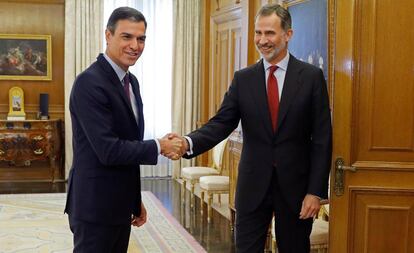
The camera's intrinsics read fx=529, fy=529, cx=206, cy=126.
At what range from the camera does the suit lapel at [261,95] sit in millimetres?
2498

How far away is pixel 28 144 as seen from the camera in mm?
7645

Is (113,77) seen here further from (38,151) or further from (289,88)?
(38,151)

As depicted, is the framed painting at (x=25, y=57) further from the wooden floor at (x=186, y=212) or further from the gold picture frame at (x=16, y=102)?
the wooden floor at (x=186, y=212)

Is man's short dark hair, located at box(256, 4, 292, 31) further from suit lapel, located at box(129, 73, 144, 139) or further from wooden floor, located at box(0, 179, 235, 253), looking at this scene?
wooden floor, located at box(0, 179, 235, 253)

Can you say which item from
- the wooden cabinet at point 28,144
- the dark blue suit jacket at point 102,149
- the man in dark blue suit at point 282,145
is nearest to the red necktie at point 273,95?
the man in dark blue suit at point 282,145

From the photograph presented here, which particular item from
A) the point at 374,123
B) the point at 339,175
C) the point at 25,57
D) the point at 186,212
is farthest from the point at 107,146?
the point at 25,57

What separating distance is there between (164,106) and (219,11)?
5.84ft

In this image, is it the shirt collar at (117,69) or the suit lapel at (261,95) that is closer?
the shirt collar at (117,69)

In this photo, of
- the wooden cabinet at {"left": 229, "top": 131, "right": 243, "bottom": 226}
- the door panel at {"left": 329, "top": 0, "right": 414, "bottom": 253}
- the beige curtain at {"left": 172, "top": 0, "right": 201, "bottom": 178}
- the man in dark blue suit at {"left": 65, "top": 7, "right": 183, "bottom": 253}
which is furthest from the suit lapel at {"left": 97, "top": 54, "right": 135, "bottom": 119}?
the beige curtain at {"left": 172, "top": 0, "right": 201, "bottom": 178}

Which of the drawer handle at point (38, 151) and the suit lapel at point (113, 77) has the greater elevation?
the suit lapel at point (113, 77)

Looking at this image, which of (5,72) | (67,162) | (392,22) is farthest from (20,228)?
(392,22)

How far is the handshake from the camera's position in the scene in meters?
2.59

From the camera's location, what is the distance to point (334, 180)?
107 inches

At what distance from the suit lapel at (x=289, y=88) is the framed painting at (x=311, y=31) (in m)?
2.03
